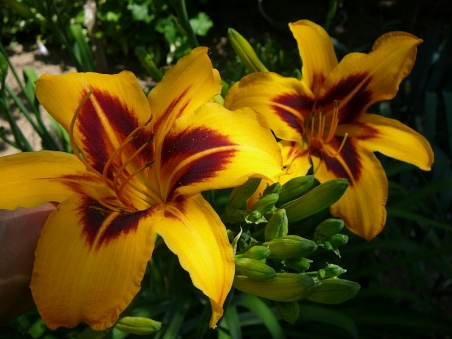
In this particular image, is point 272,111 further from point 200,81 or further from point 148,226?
point 148,226

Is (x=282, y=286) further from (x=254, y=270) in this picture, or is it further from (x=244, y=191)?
(x=244, y=191)

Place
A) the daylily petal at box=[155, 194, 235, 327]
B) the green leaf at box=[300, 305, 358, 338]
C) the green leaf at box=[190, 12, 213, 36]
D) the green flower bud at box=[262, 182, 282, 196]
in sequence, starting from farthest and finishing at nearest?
the green leaf at box=[190, 12, 213, 36], the green leaf at box=[300, 305, 358, 338], the green flower bud at box=[262, 182, 282, 196], the daylily petal at box=[155, 194, 235, 327]

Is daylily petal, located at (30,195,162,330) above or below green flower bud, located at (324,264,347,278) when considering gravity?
above

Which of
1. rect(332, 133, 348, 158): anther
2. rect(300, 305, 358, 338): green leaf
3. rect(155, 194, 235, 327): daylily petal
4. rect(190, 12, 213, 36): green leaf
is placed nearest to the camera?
rect(155, 194, 235, 327): daylily petal

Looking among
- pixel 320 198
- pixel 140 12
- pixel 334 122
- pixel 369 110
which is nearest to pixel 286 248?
pixel 320 198

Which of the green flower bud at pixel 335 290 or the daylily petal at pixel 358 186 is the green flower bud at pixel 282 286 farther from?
the daylily petal at pixel 358 186

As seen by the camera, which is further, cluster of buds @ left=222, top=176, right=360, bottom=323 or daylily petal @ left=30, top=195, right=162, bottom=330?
cluster of buds @ left=222, top=176, right=360, bottom=323

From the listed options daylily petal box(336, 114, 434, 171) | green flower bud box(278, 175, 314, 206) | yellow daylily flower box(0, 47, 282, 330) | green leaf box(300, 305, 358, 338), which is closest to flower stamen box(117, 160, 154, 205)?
yellow daylily flower box(0, 47, 282, 330)

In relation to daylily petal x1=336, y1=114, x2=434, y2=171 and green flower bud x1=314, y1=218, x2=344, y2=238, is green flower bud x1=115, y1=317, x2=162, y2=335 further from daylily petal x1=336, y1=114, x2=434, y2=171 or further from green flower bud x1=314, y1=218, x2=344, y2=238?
daylily petal x1=336, y1=114, x2=434, y2=171
